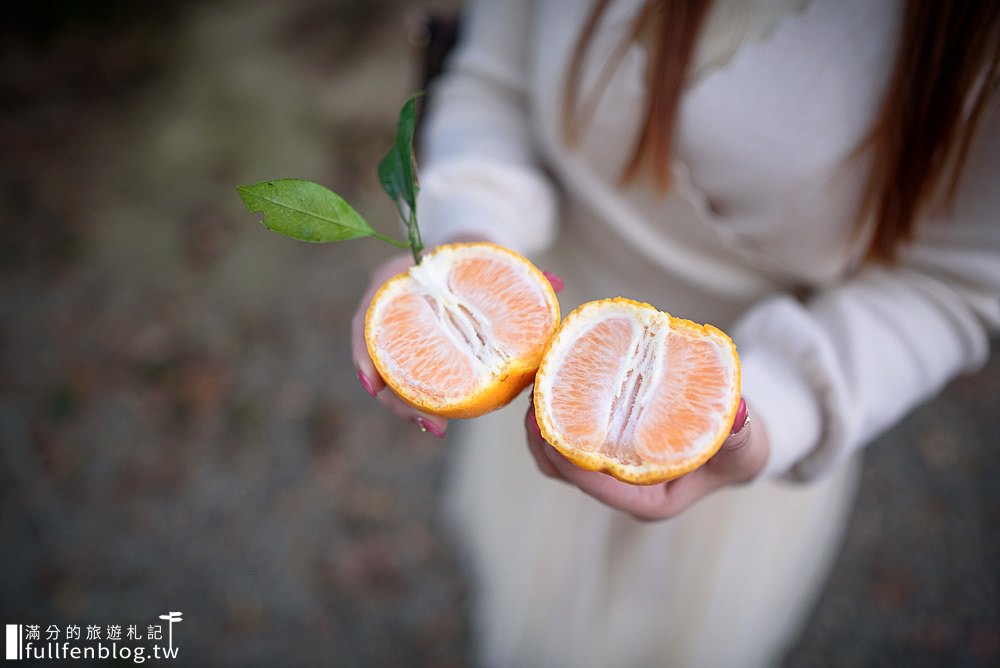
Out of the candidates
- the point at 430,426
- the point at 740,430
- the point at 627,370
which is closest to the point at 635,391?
the point at 627,370

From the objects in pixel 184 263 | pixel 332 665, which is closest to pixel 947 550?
pixel 332 665

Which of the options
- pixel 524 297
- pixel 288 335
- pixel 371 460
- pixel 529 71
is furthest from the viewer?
pixel 288 335

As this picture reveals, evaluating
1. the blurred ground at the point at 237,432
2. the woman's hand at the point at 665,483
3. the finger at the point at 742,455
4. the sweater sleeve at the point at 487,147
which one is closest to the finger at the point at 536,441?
the woman's hand at the point at 665,483

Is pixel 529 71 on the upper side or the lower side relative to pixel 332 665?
upper

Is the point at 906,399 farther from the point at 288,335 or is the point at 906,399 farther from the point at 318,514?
the point at 288,335

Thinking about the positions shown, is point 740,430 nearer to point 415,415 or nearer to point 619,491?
point 619,491

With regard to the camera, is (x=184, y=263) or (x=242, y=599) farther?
(x=184, y=263)

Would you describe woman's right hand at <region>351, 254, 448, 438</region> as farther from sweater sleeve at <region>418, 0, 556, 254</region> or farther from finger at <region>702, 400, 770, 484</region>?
finger at <region>702, 400, 770, 484</region>
